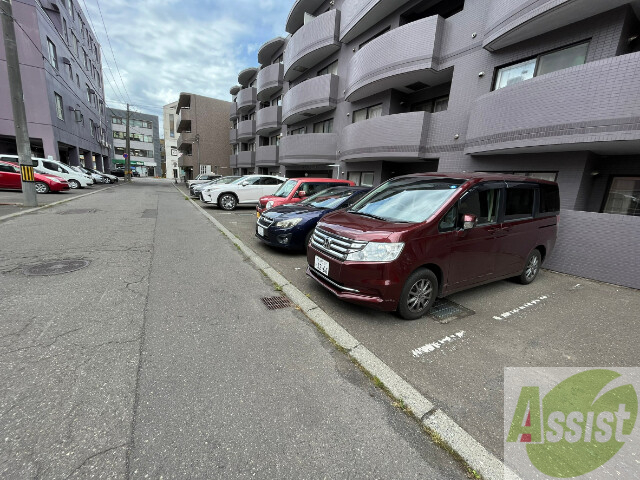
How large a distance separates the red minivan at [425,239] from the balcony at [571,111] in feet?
5.70

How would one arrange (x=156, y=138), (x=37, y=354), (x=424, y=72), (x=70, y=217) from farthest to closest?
(x=156, y=138)
(x=424, y=72)
(x=70, y=217)
(x=37, y=354)

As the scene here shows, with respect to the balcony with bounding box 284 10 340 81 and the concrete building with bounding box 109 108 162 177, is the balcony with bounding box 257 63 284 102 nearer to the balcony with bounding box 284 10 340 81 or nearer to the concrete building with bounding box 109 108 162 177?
the balcony with bounding box 284 10 340 81

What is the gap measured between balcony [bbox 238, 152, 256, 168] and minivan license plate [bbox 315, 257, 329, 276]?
23000 mm

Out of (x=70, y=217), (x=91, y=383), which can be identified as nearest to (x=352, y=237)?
(x=91, y=383)

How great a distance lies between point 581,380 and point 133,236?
817cm

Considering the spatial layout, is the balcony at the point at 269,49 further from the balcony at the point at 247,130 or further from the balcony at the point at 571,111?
the balcony at the point at 571,111

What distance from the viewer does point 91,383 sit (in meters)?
2.06

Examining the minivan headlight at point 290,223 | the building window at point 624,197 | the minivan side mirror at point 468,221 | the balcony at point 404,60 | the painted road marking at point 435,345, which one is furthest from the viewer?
the balcony at point 404,60

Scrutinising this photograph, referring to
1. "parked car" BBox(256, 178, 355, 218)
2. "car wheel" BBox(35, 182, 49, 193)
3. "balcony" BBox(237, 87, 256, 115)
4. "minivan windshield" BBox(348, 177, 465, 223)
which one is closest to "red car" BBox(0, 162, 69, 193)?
"car wheel" BBox(35, 182, 49, 193)

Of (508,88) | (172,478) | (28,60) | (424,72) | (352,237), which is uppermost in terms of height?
(28,60)

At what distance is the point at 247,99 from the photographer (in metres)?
25.4

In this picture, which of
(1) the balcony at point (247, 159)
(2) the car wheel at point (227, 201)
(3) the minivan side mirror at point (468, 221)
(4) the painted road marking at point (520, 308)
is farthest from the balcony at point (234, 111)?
(4) the painted road marking at point (520, 308)

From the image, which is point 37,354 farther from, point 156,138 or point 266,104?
point 156,138

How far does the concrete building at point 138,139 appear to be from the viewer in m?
61.2
